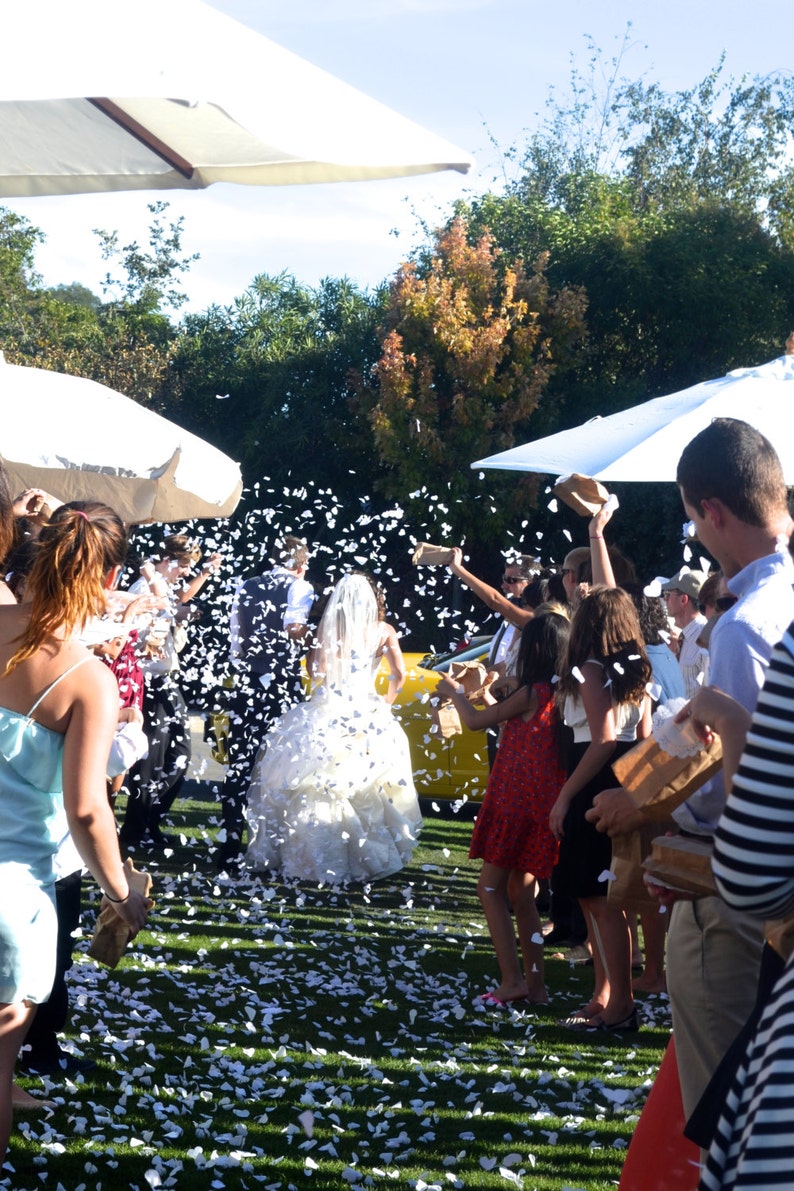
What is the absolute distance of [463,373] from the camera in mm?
22984

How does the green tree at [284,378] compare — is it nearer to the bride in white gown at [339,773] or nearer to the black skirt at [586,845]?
the bride in white gown at [339,773]

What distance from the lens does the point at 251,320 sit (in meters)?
31.6

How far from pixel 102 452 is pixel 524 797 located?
110 inches

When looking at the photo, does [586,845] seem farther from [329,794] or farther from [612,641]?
[329,794]

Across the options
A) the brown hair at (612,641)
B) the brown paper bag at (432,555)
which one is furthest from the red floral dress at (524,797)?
the brown paper bag at (432,555)

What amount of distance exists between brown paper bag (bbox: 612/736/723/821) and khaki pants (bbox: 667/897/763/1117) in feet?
0.77

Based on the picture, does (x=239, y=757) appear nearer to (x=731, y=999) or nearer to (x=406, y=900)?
(x=406, y=900)

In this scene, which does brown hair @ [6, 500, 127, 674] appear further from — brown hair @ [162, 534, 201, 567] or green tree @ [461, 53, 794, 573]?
green tree @ [461, 53, 794, 573]

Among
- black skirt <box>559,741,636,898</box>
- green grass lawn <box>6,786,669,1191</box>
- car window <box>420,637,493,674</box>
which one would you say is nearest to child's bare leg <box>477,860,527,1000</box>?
green grass lawn <box>6,786,669,1191</box>

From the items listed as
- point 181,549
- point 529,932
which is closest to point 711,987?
point 529,932

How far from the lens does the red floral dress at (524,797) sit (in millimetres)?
6367

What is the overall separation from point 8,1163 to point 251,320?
2881 centimetres

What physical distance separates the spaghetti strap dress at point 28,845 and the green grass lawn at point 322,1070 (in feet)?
2.98

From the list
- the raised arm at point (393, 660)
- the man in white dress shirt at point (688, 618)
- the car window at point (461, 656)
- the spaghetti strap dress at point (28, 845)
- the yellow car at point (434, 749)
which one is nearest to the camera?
the spaghetti strap dress at point (28, 845)
